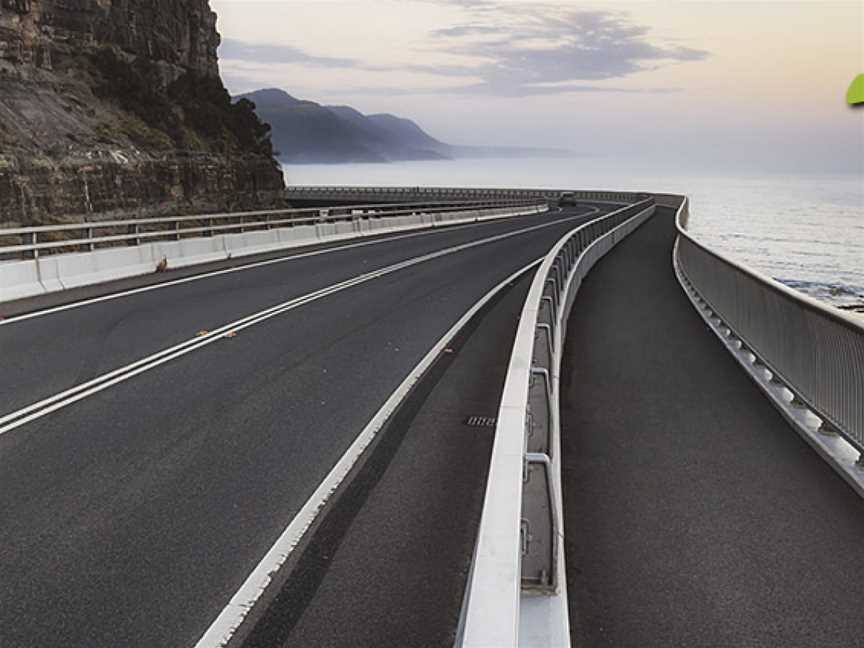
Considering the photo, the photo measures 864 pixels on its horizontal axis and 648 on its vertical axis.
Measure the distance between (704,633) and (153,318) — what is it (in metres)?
11.6

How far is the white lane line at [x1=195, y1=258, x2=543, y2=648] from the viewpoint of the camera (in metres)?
4.68

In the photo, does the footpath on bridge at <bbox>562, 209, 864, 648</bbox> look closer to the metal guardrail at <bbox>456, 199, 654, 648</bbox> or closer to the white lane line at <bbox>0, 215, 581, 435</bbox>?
the metal guardrail at <bbox>456, 199, 654, 648</bbox>

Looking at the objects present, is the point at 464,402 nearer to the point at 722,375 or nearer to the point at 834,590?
the point at 722,375

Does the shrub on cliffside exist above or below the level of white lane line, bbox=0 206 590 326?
above

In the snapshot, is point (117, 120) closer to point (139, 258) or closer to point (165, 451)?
point (139, 258)

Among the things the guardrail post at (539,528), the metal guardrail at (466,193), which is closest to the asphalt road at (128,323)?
the guardrail post at (539,528)

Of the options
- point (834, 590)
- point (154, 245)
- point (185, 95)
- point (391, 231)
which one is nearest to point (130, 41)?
point (185, 95)

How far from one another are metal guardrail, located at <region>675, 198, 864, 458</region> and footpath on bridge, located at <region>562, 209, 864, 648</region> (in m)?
0.37

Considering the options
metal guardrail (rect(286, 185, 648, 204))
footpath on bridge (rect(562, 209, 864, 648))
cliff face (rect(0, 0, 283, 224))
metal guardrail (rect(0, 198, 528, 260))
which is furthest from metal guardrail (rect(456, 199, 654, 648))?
metal guardrail (rect(286, 185, 648, 204))

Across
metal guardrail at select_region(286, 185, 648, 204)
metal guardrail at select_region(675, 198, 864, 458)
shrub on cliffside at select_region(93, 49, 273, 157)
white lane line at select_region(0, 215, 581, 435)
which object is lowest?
metal guardrail at select_region(286, 185, 648, 204)

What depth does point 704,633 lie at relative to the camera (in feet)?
15.5

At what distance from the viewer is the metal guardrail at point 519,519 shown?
9.56ft

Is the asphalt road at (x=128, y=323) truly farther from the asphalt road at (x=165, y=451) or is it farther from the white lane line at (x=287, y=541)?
the white lane line at (x=287, y=541)

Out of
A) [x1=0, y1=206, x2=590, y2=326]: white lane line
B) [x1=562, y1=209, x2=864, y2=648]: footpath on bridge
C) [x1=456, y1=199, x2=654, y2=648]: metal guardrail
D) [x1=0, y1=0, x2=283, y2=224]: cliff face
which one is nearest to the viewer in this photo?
[x1=456, y1=199, x2=654, y2=648]: metal guardrail
